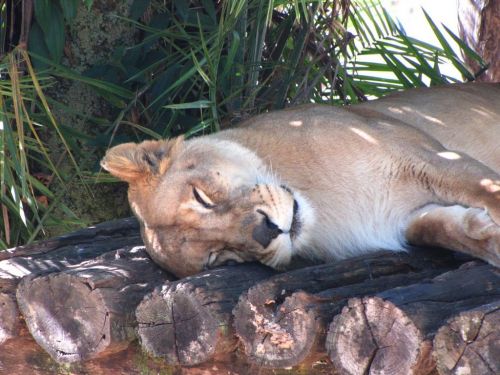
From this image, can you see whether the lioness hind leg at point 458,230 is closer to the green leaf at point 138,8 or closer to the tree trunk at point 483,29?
the tree trunk at point 483,29

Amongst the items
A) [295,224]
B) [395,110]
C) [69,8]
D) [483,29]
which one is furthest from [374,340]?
[483,29]

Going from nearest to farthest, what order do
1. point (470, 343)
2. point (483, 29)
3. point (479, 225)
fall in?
1. point (470, 343)
2. point (479, 225)
3. point (483, 29)

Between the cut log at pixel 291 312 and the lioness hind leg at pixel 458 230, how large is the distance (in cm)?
26

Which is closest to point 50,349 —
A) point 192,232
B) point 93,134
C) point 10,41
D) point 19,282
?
point 19,282

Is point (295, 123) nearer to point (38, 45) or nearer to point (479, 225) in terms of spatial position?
point (479, 225)

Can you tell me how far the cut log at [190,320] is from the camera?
2863 millimetres

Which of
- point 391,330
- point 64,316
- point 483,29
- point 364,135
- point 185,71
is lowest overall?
point 64,316

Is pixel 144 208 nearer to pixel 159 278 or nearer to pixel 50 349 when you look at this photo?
pixel 159 278

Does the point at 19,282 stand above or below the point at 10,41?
below

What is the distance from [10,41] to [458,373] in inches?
144

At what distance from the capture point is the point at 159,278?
3475 mm

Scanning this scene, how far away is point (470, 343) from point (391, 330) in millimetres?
217

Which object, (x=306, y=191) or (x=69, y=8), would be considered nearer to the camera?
(x=306, y=191)

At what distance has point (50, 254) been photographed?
12.5 ft
